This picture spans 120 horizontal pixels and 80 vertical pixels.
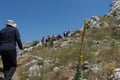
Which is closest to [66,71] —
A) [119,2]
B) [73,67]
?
[73,67]

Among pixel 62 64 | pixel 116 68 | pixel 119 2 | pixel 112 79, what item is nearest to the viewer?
pixel 112 79

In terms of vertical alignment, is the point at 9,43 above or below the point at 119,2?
below

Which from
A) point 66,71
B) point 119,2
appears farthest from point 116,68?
point 119,2

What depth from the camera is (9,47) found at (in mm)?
10477

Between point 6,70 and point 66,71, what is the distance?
2090mm

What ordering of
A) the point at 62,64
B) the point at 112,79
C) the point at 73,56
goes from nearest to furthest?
1. the point at 112,79
2. the point at 62,64
3. the point at 73,56

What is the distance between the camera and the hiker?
1048cm

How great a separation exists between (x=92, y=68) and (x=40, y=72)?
1.77 meters

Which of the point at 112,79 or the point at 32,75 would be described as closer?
the point at 112,79

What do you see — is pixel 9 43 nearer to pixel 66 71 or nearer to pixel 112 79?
pixel 66 71

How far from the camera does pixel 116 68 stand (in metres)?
11.2

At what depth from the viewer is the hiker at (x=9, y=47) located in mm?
10477

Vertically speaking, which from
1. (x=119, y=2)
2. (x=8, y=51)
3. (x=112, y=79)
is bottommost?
(x=112, y=79)

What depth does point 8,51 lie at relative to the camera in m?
10.4
